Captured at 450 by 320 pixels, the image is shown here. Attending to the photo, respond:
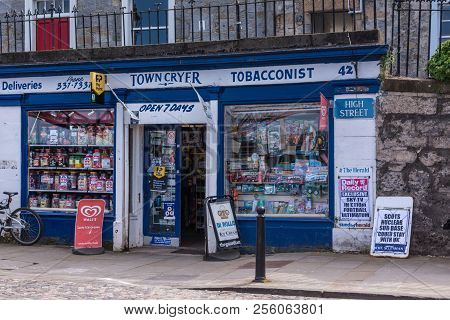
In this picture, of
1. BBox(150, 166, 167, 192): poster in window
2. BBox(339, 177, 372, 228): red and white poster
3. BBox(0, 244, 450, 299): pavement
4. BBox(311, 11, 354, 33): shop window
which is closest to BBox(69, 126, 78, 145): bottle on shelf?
BBox(150, 166, 167, 192): poster in window

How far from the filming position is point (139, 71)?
12531mm

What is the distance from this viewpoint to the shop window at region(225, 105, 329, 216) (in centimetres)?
1172

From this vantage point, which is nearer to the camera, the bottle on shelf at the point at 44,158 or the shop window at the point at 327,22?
the bottle on shelf at the point at 44,158

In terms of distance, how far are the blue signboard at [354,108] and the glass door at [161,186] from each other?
3.22m

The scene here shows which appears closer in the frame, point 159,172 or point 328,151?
point 328,151

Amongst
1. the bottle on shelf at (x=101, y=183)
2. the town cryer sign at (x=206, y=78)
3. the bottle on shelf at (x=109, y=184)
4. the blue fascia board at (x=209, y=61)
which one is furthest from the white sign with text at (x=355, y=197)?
the bottle on shelf at (x=101, y=183)

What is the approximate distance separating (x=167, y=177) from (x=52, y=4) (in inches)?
216

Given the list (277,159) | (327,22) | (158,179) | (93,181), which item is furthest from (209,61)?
(327,22)

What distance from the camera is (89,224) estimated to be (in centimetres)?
1247

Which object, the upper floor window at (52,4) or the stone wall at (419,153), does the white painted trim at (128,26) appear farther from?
the stone wall at (419,153)

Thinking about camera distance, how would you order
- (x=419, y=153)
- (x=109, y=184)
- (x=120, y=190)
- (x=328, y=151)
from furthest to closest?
(x=109, y=184)
(x=120, y=190)
(x=328, y=151)
(x=419, y=153)

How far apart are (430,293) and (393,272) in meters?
1.44

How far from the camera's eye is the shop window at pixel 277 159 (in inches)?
461

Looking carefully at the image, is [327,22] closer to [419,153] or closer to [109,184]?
[419,153]
